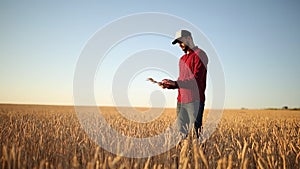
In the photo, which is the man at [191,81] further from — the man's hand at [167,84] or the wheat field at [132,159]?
the wheat field at [132,159]

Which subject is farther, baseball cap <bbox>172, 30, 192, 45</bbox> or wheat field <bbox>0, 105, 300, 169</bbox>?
baseball cap <bbox>172, 30, 192, 45</bbox>

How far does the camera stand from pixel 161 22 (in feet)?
22.7

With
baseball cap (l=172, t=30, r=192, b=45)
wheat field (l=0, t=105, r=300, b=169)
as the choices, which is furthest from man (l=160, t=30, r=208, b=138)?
wheat field (l=0, t=105, r=300, b=169)

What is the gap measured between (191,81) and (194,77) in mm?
88

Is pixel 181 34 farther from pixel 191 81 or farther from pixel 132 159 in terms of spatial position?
pixel 132 159

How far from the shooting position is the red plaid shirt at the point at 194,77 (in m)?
4.79

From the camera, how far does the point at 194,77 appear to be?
4.76 m

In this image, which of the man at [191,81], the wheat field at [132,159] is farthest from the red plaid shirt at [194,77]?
the wheat field at [132,159]

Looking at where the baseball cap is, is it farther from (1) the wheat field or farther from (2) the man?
(1) the wheat field

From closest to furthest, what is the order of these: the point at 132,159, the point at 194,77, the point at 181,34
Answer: the point at 132,159 → the point at 194,77 → the point at 181,34

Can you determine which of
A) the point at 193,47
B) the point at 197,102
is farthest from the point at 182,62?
the point at 197,102

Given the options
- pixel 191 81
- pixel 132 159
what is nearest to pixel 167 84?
pixel 191 81

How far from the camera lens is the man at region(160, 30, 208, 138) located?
189 inches

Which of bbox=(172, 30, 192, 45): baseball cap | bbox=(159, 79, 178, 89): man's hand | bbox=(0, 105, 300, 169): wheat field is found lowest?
bbox=(0, 105, 300, 169): wheat field
